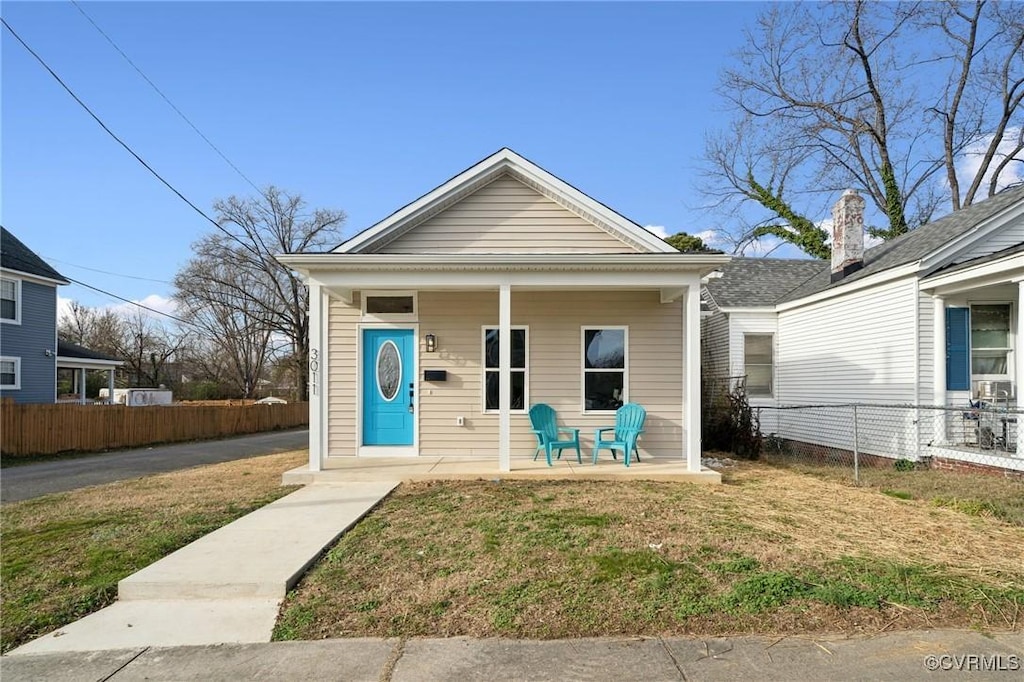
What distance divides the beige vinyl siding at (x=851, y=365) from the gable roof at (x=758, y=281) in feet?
2.88

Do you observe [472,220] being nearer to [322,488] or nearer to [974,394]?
[322,488]

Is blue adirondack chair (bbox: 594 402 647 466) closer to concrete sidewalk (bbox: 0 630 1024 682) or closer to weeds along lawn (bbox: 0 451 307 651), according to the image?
weeds along lawn (bbox: 0 451 307 651)

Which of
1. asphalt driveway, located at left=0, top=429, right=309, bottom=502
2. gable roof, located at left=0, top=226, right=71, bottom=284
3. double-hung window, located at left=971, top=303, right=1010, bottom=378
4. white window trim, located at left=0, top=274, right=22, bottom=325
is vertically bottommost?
asphalt driveway, located at left=0, top=429, right=309, bottom=502

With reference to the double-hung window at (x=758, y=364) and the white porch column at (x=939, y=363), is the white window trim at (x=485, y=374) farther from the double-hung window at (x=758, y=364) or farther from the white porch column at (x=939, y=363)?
the double-hung window at (x=758, y=364)

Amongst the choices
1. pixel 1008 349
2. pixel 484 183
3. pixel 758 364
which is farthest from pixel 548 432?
pixel 1008 349

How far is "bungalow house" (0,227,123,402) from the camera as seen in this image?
16.8 meters

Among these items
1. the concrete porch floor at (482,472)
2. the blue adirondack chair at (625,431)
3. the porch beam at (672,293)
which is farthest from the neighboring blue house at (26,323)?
the porch beam at (672,293)

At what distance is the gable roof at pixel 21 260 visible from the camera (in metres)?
16.9

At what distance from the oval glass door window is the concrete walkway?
3980 mm

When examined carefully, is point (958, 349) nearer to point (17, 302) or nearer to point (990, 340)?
point (990, 340)

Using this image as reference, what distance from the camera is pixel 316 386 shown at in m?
8.47

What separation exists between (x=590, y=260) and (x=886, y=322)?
5801mm

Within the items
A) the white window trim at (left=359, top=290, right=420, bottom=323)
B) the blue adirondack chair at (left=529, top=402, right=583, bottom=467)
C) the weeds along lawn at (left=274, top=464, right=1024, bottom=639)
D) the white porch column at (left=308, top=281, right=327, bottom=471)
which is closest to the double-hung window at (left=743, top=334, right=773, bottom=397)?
the blue adirondack chair at (left=529, top=402, right=583, bottom=467)

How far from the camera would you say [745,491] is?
7.35 metres
